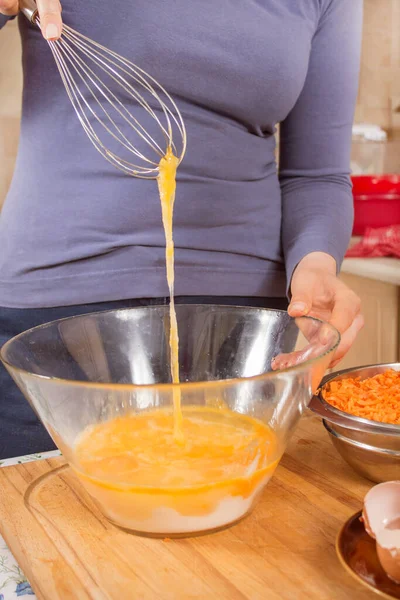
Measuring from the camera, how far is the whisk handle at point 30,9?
716 millimetres

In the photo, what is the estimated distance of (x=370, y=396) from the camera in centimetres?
70

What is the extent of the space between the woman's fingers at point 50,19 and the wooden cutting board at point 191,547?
1.41ft

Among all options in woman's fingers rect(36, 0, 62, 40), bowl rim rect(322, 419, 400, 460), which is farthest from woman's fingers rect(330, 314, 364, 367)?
woman's fingers rect(36, 0, 62, 40)

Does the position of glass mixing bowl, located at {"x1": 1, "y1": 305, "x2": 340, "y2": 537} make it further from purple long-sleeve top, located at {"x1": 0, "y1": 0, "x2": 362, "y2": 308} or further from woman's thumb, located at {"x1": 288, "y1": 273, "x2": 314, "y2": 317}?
purple long-sleeve top, located at {"x1": 0, "y1": 0, "x2": 362, "y2": 308}

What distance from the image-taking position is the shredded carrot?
2.18 feet

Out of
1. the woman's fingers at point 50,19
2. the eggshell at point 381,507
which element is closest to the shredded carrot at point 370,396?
the eggshell at point 381,507

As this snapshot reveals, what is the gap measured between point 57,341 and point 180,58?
1.38 ft

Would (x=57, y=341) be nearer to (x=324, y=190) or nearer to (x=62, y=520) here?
(x=62, y=520)

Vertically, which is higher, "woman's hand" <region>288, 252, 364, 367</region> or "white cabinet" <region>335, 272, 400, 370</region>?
"woman's hand" <region>288, 252, 364, 367</region>

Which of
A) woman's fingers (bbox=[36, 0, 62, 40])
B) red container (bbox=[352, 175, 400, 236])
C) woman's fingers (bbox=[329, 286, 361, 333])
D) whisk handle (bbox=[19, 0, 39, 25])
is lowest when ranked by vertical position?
woman's fingers (bbox=[329, 286, 361, 333])

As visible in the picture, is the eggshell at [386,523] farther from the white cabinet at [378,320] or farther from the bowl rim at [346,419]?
the white cabinet at [378,320]

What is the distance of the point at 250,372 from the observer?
0.74 m

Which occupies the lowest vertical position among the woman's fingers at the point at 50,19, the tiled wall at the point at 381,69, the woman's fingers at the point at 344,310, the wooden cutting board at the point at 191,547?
the wooden cutting board at the point at 191,547

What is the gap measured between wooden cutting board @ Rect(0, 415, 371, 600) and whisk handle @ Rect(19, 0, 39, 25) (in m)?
0.47
